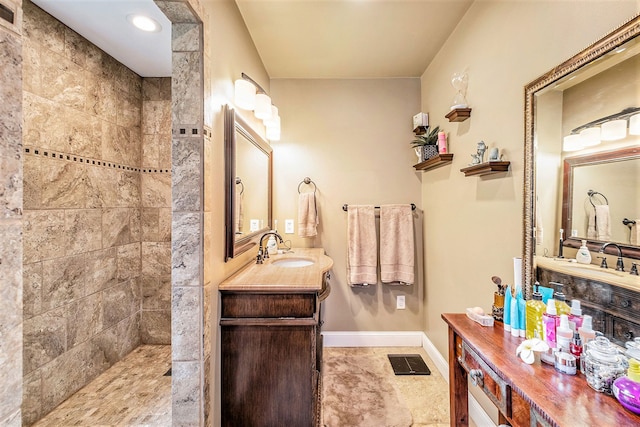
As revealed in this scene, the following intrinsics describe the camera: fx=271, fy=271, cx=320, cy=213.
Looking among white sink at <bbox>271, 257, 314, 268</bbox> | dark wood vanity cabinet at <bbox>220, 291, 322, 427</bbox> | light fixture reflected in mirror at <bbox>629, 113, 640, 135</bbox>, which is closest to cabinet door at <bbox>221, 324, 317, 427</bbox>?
dark wood vanity cabinet at <bbox>220, 291, 322, 427</bbox>

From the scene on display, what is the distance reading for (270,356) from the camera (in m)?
1.42

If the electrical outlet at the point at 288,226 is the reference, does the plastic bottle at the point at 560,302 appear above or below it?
below

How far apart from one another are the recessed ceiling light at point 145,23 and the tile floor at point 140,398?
8.11ft

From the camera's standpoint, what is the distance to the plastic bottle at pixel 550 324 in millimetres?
917

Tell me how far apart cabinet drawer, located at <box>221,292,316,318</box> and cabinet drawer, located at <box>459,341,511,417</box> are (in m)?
0.72

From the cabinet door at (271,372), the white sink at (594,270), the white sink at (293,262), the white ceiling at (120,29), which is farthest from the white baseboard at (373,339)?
the white ceiling at (120,29)

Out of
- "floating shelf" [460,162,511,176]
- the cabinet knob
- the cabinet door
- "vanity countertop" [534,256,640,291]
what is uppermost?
"floating shelf" [460,162,511,176]

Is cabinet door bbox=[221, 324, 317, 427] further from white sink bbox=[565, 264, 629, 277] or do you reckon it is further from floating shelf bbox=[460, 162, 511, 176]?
floating shelf bbox=[460, 162, 511, 176]

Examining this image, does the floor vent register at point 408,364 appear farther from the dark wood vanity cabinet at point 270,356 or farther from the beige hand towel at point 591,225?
the beige hand towel at point 591,225

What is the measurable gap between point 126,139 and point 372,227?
2.29m

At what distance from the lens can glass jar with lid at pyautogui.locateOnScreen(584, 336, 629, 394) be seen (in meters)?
0.74

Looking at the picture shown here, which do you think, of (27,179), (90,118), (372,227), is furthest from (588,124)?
(90,118)

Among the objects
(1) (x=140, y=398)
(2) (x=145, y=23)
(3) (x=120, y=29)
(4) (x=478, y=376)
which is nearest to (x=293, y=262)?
(1) (x=140, y=398)

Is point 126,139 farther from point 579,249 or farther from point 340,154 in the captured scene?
point 579,249
